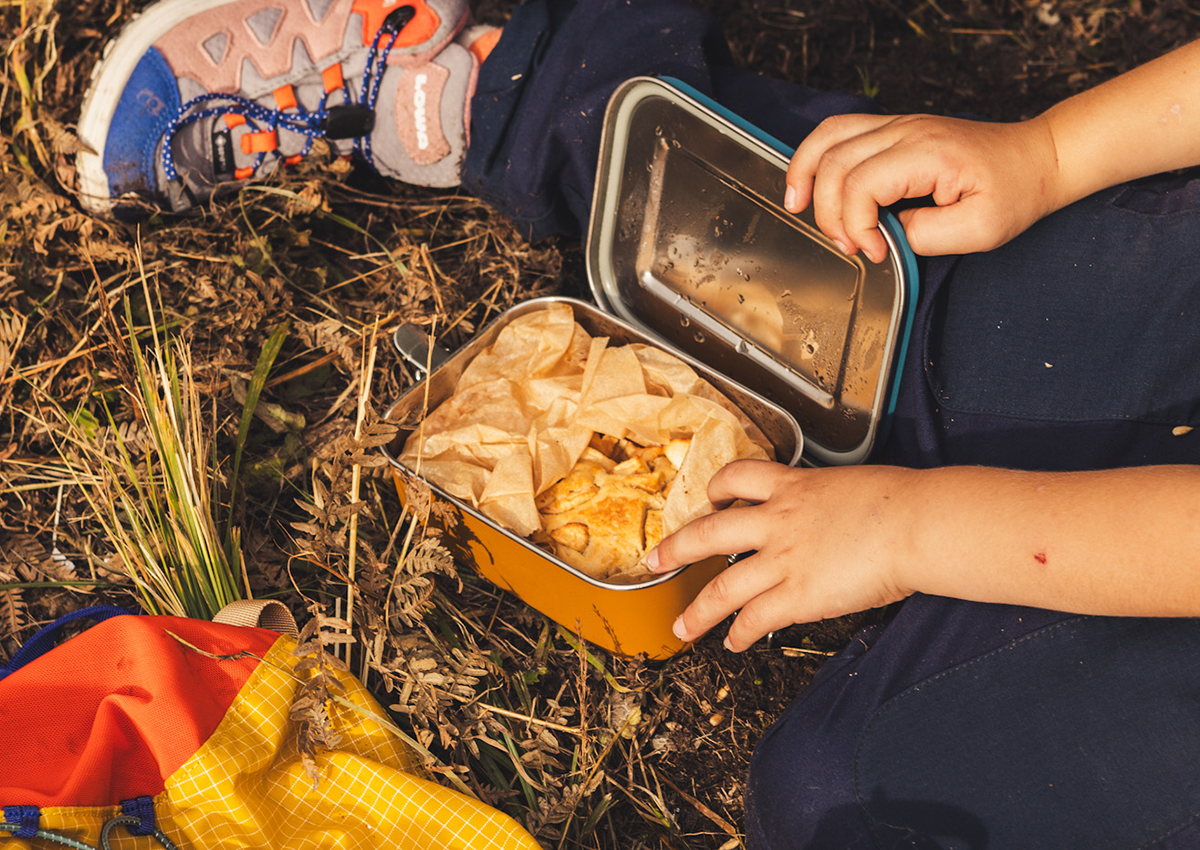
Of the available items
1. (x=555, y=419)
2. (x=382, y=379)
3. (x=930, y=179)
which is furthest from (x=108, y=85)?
(x=930, y=179)

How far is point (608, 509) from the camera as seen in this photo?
135 centimetres

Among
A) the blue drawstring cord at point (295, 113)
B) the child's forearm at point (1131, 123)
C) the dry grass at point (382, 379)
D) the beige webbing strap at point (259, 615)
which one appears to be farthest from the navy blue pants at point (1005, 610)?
the beige webbing strap at point (259, 615)

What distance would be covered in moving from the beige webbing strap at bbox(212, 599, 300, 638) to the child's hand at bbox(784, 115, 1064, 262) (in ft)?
3.23

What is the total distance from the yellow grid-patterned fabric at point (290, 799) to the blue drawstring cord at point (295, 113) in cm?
112

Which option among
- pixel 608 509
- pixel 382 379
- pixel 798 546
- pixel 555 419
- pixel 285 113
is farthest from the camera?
pixel 285 113

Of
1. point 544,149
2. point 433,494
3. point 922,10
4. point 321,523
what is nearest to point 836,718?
point 433,494

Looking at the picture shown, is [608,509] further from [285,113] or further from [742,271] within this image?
[285,113]

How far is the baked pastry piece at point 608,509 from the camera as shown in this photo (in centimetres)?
133

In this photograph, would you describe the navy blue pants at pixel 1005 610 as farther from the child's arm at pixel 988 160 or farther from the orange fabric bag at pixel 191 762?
the orange fabric bag at pixel 191 762

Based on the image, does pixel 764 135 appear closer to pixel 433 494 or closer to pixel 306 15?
pixel 433 494

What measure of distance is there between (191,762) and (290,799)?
0.49ft

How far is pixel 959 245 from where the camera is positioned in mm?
1220

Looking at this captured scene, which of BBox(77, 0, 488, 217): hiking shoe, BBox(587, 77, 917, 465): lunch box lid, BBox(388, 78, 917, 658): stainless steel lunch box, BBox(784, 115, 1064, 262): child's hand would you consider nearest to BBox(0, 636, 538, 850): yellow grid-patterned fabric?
BBox(388, 78, 917, 658): stainless steel lunch box

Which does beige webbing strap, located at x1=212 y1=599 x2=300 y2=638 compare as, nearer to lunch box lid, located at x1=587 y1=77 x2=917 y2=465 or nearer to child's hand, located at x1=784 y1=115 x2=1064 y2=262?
lunch box lid, located at x1=587 y1=77 x2=917 y2=465
